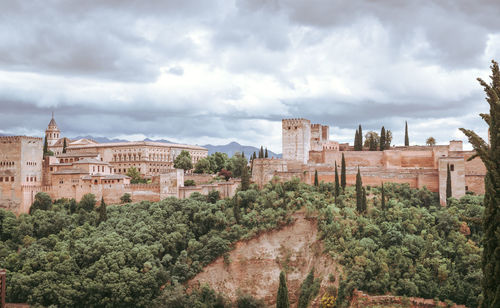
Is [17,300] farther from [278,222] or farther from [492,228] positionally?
[492,228]

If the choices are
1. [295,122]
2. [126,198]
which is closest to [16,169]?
[126,198]

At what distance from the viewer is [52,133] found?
80000 mm

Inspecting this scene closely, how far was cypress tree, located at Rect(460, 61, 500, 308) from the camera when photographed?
1236cm

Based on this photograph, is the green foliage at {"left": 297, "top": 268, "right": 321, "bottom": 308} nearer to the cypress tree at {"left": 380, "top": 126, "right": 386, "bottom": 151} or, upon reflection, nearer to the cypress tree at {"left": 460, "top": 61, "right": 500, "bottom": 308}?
the cypress tree at {"left": 460, "top": 61, "right": 500, "bottom": 308}

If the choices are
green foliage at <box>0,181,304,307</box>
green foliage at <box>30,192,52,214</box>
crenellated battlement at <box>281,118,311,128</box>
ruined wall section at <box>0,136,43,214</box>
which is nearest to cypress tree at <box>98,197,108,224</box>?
green foliage at <box>0,181,304,307</box>

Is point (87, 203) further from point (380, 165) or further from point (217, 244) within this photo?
point (380, 165)

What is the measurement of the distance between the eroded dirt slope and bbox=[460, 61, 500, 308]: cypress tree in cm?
2141

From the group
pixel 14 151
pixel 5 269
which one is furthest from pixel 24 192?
pixel 5 269

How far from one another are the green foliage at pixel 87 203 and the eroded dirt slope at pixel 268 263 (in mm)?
13149

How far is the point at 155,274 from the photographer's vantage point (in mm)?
33719

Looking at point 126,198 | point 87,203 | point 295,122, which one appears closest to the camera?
point 87,203

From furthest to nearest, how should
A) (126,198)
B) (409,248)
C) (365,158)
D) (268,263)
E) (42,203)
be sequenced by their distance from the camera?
(365,158) < (126,198) < (42,203) < (268,263) < (409,248)

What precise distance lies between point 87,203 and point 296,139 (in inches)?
783

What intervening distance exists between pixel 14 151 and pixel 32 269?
1272cm
